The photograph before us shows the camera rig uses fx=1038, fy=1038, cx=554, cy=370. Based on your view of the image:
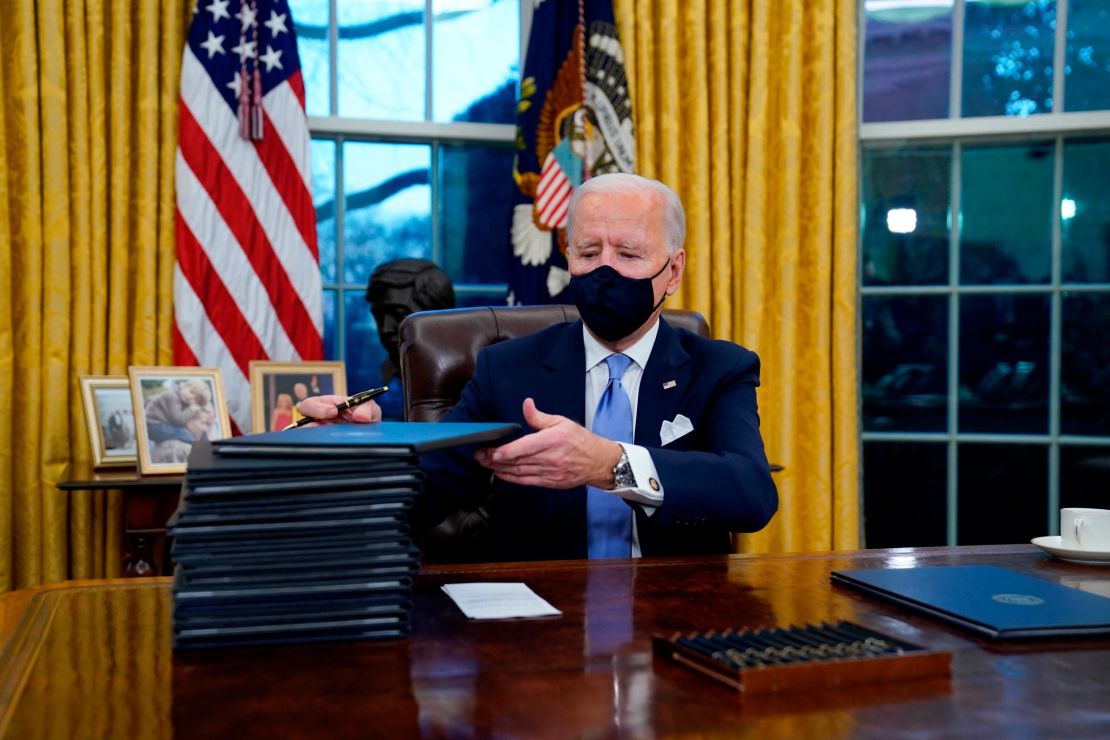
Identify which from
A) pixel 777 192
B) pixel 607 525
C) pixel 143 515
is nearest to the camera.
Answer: pixel 607 525

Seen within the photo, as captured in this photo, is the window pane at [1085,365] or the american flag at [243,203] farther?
the window pane at [1085,365]

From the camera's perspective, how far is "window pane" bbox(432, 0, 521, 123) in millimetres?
3484

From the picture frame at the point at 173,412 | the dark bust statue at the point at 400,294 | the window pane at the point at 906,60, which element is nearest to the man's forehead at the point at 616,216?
the dark bust statue at the point at 400,294

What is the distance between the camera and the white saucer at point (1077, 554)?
4.50 ft

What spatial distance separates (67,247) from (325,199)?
832 mm

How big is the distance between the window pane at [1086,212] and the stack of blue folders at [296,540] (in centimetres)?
309

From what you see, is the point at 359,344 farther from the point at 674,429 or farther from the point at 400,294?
the point at 674,429

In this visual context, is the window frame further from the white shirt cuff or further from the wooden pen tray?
the wooden pen tray

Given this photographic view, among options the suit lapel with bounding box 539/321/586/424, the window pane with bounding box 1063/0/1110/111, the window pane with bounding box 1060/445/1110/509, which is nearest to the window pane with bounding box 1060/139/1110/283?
the window pane with bounding box 1063/0/1110/111

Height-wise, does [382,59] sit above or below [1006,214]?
above

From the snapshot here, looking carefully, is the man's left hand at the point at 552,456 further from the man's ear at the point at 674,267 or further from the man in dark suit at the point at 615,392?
the man's ear at the point at 674,267

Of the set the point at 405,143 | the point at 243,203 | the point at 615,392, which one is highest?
the point at 405,143

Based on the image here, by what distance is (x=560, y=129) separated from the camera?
10.6ft

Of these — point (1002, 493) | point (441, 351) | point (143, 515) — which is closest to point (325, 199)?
point (143, 515)
